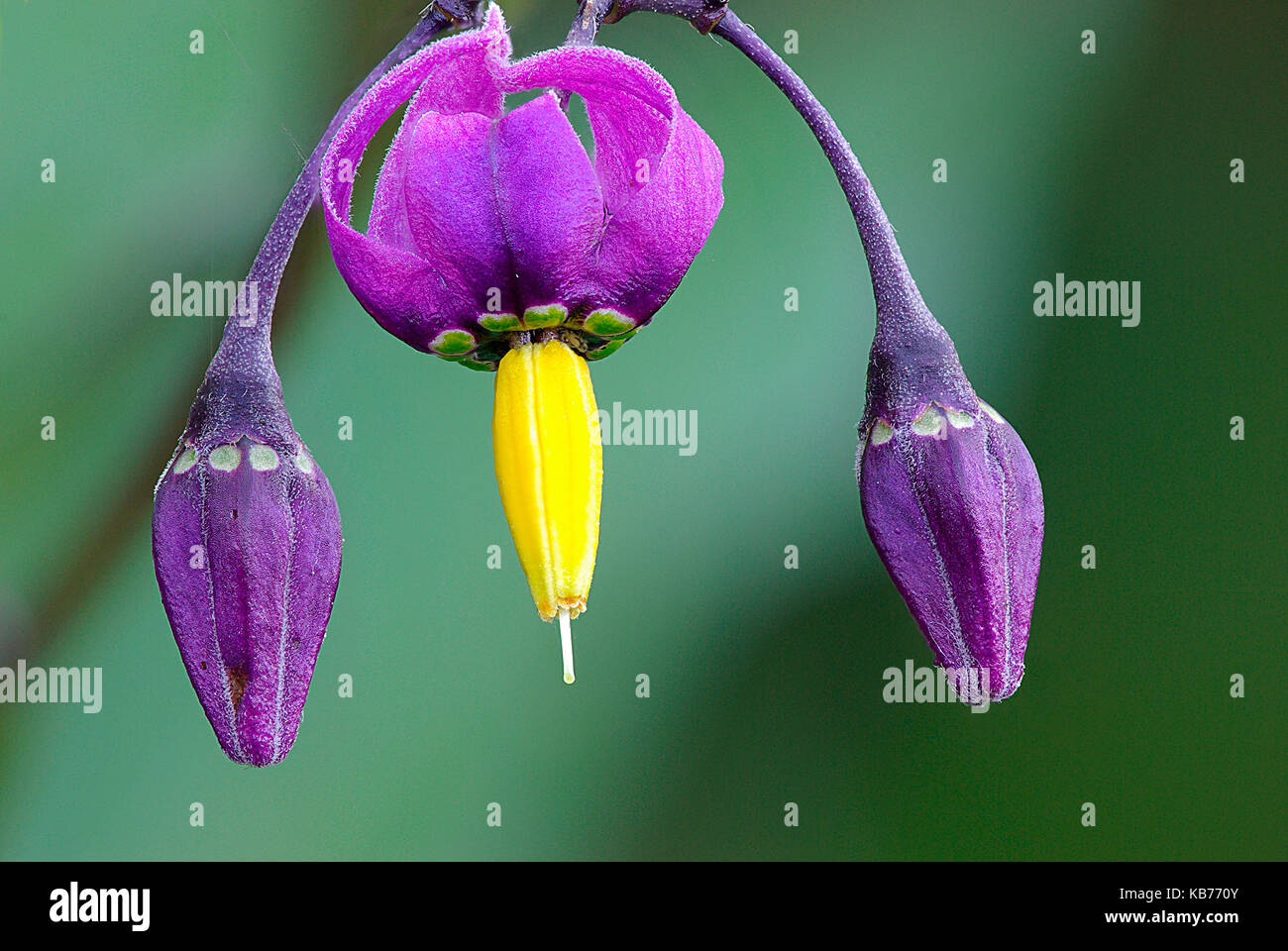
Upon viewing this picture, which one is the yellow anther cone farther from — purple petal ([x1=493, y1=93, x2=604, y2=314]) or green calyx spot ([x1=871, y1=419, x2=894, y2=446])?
green calyx spot ([x1=871, y1=419, x2=894, y2=446])

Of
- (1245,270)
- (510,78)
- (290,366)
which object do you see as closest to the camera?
(510,78)

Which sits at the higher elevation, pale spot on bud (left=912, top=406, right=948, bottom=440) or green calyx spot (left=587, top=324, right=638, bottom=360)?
green calyx spot (left=587, top=324, right=638, bottom=360)

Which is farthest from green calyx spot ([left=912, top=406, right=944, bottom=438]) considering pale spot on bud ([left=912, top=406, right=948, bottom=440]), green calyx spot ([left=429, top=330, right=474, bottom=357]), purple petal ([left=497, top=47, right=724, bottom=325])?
green calyx spot ([left=429, top=330, right=474, bottom=357])

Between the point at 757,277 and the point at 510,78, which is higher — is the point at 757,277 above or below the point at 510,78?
above

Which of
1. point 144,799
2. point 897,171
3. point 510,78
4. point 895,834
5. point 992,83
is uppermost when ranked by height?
point 992,83

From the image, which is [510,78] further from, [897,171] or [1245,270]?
[1245,270]

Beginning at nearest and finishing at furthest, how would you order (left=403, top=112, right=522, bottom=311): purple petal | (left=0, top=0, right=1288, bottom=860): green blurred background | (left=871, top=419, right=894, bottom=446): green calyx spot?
(left=403, top=112, right=522, bottom=311): purple petal, (left=871, top=419, right=894, bottom=446): green calyx spot, (left=0, top=0, right=1288, bottom=860): green blurred background

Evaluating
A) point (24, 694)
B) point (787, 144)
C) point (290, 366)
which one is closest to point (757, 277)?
point (787, 144)

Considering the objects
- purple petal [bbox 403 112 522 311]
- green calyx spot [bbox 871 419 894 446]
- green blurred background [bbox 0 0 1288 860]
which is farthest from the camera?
green blurred background [bbox 0 0 1288 860]
